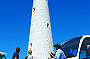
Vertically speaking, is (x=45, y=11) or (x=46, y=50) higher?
(x=45, y=11)

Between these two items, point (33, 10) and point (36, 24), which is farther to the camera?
point (33, 10)

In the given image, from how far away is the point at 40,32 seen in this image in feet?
55.1

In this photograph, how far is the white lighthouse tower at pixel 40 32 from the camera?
627 inches

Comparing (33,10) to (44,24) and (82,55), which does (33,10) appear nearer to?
(44,24)

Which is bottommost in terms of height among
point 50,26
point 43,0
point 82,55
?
point 82,55

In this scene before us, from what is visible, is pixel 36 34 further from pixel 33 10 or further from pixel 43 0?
pixel 43 0

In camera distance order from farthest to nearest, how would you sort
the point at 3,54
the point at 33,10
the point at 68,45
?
the point at 33,10, the point at 3,54, the point at 68,45

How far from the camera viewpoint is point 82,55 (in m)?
5.60

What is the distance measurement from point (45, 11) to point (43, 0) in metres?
1.54

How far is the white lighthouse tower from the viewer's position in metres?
15.9

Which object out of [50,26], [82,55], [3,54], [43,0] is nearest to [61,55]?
[82,55]

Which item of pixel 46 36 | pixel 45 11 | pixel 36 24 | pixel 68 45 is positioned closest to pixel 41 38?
pixel 46 36

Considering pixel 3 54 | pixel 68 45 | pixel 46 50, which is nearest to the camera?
pixel 68 45

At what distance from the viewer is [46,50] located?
52.3 feet
